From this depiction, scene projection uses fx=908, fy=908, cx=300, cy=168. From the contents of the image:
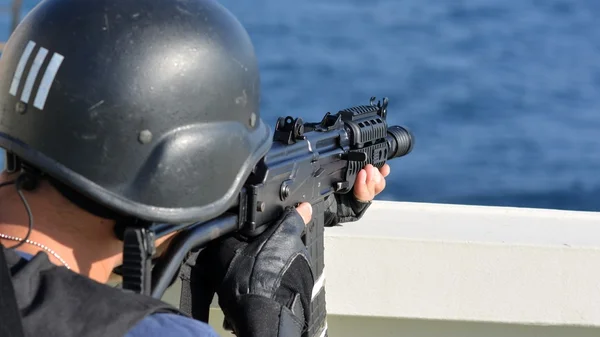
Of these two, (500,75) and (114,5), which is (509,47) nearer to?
(500,75)

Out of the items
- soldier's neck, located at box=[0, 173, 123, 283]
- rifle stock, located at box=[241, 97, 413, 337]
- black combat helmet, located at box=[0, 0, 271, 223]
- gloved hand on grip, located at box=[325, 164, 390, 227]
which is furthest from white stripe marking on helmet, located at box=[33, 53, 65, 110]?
gloved hand on grip, located at box=[325, 164, 390, 227]

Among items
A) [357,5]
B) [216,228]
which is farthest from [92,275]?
[357,5]

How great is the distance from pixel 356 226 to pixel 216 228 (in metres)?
0.74

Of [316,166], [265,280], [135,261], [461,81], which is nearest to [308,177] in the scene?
[316,166]

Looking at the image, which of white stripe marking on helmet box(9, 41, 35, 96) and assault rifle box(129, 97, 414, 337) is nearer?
white stripe marking on helmet box(9, 41, 35, 96)

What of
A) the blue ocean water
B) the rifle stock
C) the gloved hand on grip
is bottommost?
the blue ocean water

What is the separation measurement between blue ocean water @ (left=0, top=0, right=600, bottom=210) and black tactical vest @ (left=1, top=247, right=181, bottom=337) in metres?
4.89

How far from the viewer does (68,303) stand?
1.06 metres

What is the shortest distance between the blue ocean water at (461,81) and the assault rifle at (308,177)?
12.2 ft

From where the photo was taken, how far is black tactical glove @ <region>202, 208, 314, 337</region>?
163 centimetres

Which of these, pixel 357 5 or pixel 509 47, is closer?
pixel 509 47

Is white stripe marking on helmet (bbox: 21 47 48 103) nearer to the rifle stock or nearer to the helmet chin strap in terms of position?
the helmet chin strap

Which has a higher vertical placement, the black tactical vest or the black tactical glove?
the black tactical vest

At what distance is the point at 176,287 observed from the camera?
6.82ft
